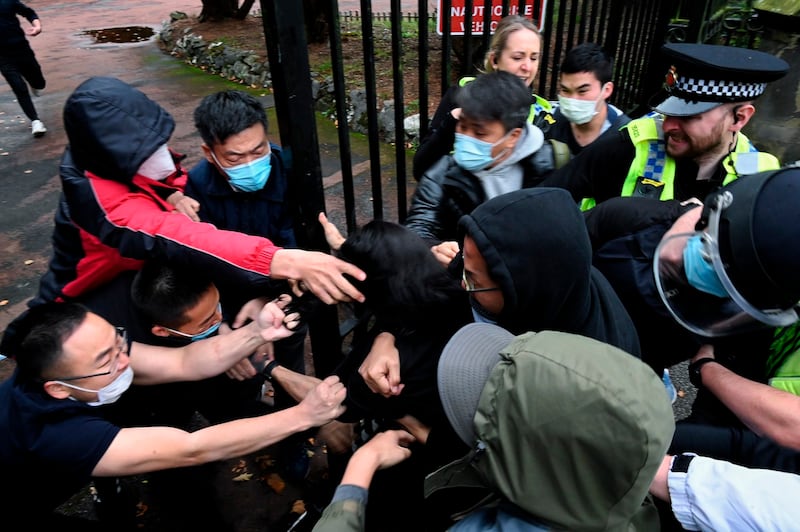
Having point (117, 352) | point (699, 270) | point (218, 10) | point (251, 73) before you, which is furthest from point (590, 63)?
point (218, 10)

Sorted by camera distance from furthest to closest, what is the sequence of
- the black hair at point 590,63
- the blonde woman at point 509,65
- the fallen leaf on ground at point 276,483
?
the black hair at point 590,63
the fallen leaf on ground at point 276,483
the blonde woman at point 509,65

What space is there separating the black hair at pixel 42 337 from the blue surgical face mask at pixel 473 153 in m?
1.48

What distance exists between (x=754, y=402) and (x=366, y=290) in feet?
4.04

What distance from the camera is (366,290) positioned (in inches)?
68.7

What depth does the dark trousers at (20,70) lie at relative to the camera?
20.5ft

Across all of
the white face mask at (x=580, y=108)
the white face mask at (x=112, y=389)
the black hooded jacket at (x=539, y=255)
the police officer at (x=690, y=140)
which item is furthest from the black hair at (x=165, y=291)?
the white face mask at (x=580, y=108)

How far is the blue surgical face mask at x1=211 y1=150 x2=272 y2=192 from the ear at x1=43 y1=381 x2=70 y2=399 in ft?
3.00

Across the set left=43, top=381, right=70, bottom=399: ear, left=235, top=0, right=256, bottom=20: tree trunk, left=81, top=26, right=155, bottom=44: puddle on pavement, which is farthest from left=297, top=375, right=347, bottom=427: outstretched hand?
left=81, top=26, right=155, bottom=44: puddle on pavement

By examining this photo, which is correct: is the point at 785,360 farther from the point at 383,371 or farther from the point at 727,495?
the point at 383,371

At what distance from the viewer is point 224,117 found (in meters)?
1.94

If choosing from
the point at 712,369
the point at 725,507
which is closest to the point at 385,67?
the point at 712,369

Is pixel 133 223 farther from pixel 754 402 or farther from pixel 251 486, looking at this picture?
pixel 754 402

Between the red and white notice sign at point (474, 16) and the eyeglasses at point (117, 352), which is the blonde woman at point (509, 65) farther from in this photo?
the eyeglasses at point (117, 352)

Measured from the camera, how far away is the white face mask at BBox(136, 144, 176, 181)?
1.83m
